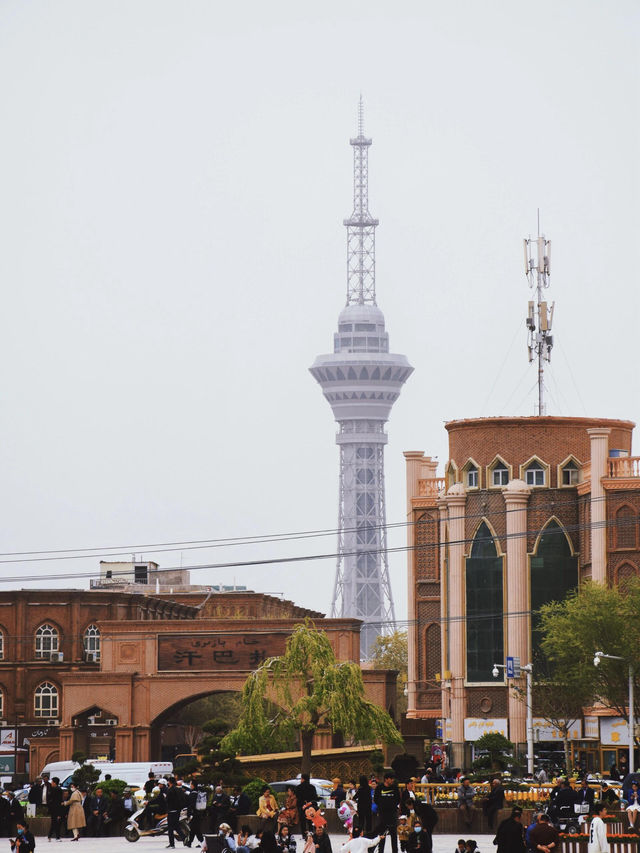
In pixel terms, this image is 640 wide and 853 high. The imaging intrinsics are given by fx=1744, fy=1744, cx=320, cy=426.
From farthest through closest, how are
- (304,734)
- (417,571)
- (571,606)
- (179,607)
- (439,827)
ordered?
(179,607) < (417,571) < (571,606) < (304,734) < (439,827)

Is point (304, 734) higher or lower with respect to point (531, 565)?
lower

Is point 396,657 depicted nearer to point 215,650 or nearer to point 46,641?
point 46,641

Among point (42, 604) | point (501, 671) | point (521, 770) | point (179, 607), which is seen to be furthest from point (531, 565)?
point (179, 607)

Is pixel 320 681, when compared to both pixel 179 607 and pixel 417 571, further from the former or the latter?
pixel 179 607

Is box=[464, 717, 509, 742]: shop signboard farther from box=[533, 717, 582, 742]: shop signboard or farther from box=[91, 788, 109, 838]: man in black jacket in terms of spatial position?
box=[91, 788, 109, 838]: man in black jacket

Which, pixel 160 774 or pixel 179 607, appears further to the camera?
pixel 179 607

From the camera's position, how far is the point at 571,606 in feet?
236

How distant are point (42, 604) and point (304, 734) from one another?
41.6 metres

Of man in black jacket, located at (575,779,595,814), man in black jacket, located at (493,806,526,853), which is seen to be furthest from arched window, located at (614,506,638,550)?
man in black jacket, located at (493,806,526,853)

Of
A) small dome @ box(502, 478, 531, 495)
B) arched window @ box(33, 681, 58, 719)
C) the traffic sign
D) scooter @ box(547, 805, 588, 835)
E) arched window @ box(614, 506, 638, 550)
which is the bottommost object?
scooter @ box(547, 805, 588, 835)

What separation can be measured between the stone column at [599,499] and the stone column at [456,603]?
24.7ft

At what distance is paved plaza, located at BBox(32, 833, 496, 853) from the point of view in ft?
135

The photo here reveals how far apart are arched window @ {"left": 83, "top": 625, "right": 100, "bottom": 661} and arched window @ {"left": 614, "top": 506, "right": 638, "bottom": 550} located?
110 feet

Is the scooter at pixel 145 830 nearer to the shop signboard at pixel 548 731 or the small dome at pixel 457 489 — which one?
the shop signboard at pixel 548 731
